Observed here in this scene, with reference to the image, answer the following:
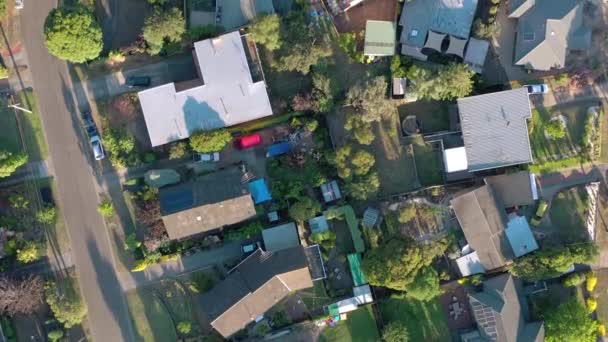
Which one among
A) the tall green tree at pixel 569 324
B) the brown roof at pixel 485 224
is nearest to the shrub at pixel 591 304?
the tall green tree at pixel 569 324

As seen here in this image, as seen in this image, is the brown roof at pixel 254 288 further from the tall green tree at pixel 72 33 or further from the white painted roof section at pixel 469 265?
the tall green tree at pixel 72 33

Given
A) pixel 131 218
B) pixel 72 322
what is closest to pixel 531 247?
pixel 131 218

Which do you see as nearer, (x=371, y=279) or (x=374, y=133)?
(x=371, y=279)

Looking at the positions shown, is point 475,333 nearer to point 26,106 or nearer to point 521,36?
point 521,36

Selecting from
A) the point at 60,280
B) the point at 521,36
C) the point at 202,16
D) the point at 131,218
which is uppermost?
the point at 202,16

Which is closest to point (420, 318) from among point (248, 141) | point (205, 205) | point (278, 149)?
point (278, 149)

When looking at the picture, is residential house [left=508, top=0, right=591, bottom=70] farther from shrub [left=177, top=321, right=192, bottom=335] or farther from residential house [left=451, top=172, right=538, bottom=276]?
shrub [left=177, top=321, right=192, bottom=335]

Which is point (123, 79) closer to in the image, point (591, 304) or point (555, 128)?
point (555, 128)

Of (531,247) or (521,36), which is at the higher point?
(521,36)
